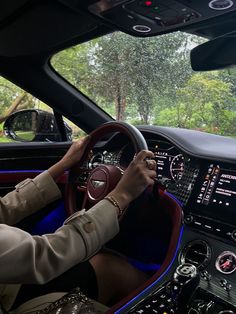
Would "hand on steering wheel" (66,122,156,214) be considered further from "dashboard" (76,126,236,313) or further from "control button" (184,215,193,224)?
"control button" (184,215,193,224)

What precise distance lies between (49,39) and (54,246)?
1634mm

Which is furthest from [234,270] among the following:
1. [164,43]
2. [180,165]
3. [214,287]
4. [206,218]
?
[164,43]

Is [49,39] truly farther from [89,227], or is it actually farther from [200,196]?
[89,227]

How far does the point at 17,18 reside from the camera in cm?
221

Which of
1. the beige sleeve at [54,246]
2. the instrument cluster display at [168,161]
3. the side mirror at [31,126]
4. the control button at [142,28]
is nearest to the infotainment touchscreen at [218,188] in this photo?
the instrument cluster display at [168,161]

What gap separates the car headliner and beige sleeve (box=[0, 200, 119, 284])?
1.00 metres

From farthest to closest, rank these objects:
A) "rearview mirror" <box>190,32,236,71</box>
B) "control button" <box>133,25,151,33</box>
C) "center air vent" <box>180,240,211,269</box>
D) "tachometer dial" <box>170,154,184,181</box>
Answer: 1. "tachometer dial" <box>170,154,184,181</box>
2. "control button" <box>133,25,151,33</box>
3. "center air vent" <box>180,240,211,269</box>
4. "rearview mirror" <box>190,32,236,71</box>

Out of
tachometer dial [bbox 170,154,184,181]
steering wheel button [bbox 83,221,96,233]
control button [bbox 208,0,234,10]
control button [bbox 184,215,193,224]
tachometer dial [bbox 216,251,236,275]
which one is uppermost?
control button [bbox 208,0,234,10]

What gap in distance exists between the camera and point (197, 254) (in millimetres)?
1566

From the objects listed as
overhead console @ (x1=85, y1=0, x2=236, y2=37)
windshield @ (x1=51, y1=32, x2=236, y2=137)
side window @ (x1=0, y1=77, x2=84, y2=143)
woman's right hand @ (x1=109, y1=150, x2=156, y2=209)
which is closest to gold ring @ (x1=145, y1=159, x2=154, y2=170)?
woman's right hand @ (x1=109, y1=150, x2=156, y2=209)

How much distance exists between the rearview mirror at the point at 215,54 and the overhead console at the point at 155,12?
7.7 inches

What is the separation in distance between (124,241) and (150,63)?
1.16 meters

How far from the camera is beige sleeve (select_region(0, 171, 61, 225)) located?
174cm

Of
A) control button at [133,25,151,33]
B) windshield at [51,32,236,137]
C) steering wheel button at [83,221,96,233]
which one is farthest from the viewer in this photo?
windshield at [51,32,236,137]
